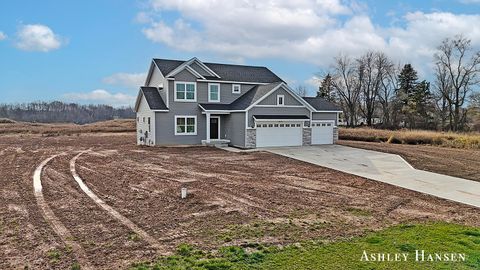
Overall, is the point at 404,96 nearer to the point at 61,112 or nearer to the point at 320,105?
the point at 320,105

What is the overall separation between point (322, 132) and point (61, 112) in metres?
94.6

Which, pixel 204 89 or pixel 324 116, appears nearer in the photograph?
pixel 204 89

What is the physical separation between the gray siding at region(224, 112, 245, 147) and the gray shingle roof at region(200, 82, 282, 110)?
61cm

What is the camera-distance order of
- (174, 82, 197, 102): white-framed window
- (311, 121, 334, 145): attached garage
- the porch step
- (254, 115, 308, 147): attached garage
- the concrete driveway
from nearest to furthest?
the concrete driveway < (254, 115, 308, 147): attached garage < (174, 82, 197, 102): white-framed window < the porch step < (311, 121, 334, 145): attached garage

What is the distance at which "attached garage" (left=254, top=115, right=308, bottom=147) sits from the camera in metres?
22.4

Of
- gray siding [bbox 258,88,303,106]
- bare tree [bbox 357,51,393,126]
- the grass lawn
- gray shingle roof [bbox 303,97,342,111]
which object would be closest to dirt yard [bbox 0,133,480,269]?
the grass lawn

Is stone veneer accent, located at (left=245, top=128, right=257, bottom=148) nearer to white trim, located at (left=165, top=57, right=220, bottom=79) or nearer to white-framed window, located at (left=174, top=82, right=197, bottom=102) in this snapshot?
white-framed window, located at (left=174, top=82, right=197, bottom=102)

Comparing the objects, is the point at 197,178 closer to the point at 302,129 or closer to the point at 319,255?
the point at 319,255

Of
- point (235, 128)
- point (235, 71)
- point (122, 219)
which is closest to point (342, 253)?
point (122, 219)

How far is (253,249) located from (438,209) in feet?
17.9

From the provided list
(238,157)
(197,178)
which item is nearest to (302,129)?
(238,157)

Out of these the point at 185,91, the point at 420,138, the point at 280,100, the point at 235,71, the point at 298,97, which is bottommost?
the point at 420,138

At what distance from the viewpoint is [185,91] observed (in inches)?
942

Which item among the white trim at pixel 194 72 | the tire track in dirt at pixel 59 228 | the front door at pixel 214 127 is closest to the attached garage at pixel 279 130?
the front door at pixel 214 127
